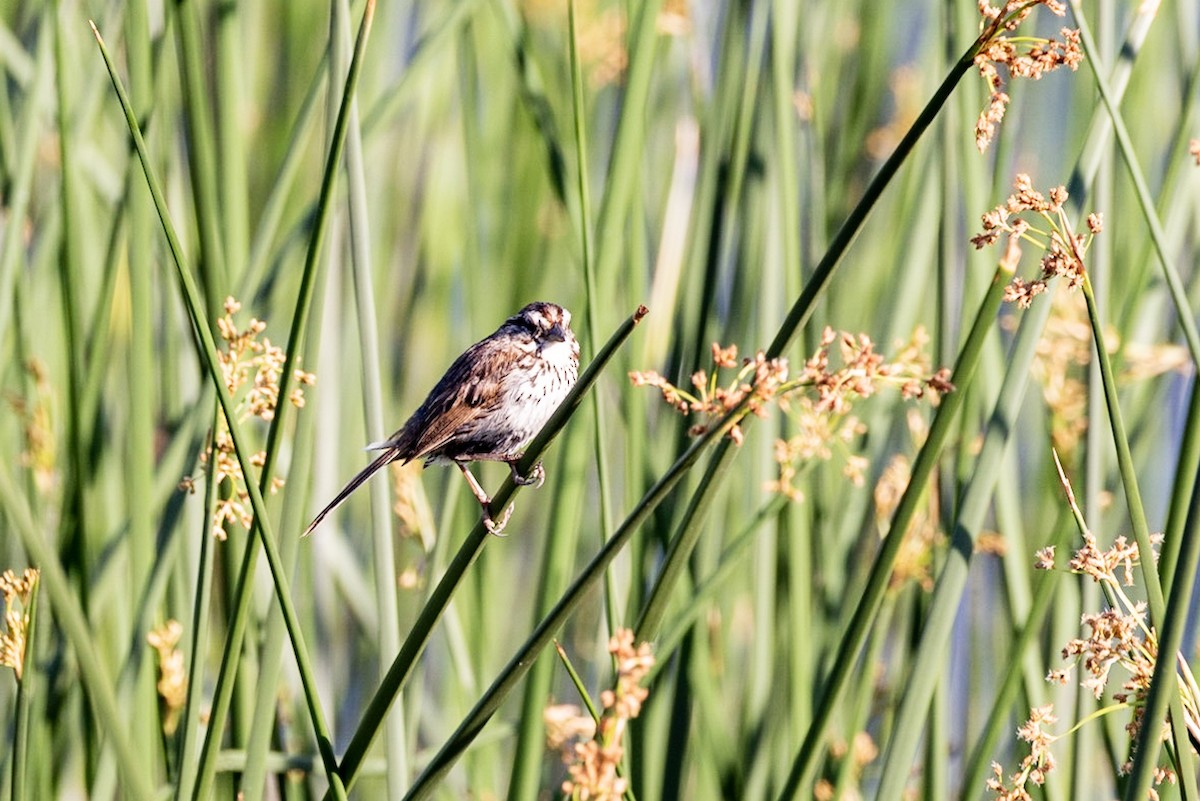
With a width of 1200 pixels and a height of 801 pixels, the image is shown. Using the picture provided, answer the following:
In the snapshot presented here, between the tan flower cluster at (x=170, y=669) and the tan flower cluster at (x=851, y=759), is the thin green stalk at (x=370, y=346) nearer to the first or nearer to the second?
the tan flower cluster at (x=170, y=669)

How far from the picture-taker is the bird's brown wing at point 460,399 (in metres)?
2.43

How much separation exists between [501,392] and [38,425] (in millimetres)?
817

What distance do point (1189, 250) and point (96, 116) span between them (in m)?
2.36

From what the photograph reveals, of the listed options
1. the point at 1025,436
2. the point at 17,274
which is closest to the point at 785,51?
the point at 17,274

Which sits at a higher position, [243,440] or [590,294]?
[590,294]

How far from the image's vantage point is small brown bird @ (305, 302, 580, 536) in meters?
2.46

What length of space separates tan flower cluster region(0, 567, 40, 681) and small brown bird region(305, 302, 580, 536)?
3.31ft

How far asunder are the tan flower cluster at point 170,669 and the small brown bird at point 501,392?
1.77 feet

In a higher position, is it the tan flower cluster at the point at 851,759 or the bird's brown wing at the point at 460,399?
the bird's brown wing at the point at 460,399

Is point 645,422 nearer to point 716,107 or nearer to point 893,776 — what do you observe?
point 716,107

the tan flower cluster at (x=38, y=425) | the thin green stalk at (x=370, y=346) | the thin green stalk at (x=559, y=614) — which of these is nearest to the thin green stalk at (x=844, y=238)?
the thin green stalk at (x=559, y=614)

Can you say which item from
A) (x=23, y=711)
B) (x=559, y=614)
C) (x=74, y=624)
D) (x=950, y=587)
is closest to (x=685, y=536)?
(x=559, y=614)

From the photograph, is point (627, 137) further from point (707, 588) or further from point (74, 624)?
point (74, 624)

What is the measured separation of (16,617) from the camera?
1.36 meters
